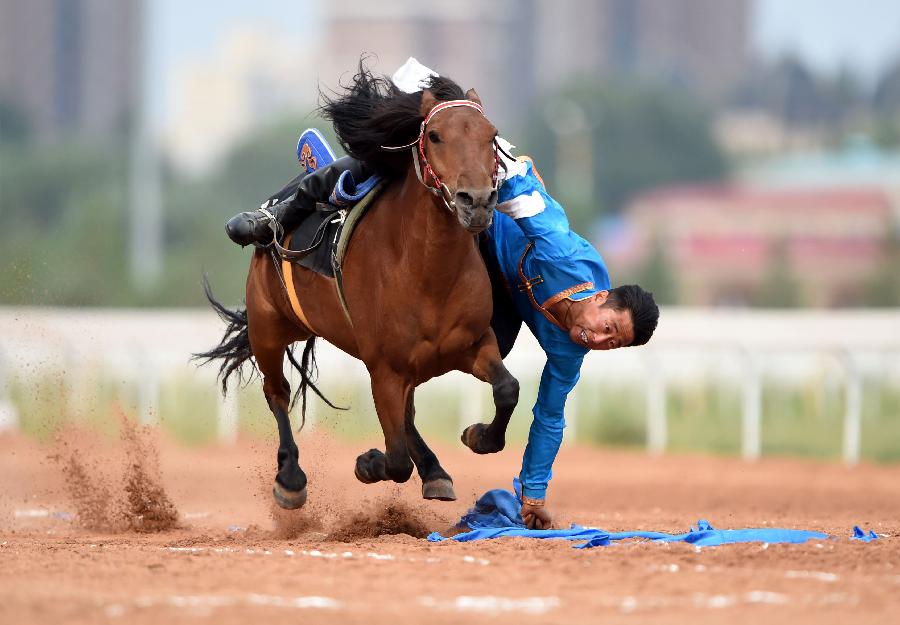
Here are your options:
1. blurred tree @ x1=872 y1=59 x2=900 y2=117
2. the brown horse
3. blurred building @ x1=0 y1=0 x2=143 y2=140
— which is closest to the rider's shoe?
the brown horse

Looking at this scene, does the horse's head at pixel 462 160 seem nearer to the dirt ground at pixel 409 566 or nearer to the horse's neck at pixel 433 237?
the horse's neck at pixel 433 237

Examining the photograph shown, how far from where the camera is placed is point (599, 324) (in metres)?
6.87

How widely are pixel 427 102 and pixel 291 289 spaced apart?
57.7 inches

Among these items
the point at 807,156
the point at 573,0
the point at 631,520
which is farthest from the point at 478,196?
the point at 573,0

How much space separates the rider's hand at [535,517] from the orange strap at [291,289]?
140 cm

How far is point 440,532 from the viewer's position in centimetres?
743

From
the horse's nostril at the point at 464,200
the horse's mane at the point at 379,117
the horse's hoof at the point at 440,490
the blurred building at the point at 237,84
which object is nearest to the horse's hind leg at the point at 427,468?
the horse's hoof at the point at 440,490

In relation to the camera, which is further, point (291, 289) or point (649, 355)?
point (649, 355)

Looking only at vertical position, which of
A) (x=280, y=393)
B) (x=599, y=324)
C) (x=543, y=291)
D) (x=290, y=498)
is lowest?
(x=290, y=498)

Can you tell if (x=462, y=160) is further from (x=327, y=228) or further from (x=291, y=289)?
(x=291, y=289)

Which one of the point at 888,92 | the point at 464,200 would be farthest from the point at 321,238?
the point at 888,92

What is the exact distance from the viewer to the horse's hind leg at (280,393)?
315 inches

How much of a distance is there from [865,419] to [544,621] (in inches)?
396

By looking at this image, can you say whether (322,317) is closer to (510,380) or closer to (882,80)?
(510,380)
